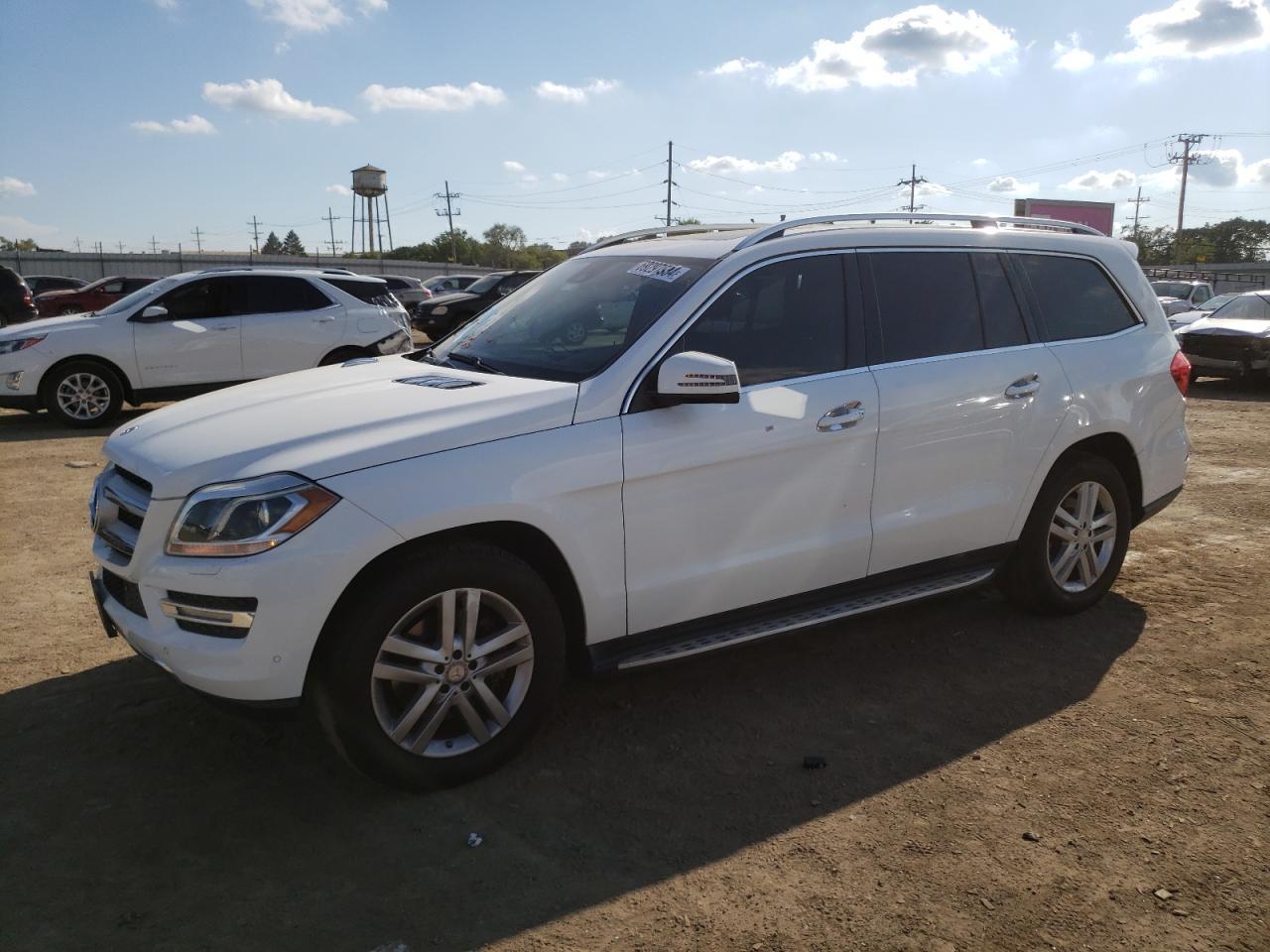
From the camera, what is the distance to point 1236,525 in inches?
261

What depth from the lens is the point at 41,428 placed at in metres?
11.0

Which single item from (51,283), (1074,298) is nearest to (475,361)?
(1074,298)

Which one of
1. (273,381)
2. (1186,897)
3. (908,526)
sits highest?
(273,381)

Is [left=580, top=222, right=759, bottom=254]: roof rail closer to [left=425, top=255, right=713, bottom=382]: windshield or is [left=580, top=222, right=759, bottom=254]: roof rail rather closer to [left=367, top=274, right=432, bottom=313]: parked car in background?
[left=425, top=255, right=713, bottom=382]: windshield

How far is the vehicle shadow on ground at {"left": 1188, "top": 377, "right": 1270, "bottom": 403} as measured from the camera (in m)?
14.7

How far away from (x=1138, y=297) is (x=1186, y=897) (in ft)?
10.6

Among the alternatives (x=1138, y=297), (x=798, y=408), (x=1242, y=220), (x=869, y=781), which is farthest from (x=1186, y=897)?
(x=1242, y=220)

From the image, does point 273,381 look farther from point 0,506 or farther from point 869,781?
point 0,506

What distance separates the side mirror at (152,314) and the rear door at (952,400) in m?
9.03

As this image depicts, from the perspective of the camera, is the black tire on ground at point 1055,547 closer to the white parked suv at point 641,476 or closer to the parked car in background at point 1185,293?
the white parked suv at point 641,476

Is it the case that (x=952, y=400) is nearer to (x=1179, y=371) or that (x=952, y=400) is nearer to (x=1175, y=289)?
(x=1179, y=371)

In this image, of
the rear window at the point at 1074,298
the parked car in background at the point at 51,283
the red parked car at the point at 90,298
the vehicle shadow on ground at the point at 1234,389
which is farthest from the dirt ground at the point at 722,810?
the parked car in background at the point at 51,283

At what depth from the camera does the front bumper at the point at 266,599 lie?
290 centimetres

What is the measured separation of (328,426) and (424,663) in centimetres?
84
